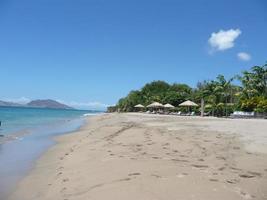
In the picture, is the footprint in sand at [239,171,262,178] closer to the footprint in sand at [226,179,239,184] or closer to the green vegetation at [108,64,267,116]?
the footprint in sand at [226,179,239,184]

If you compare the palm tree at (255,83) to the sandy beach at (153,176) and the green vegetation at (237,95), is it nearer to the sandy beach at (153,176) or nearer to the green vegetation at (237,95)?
the green vegetation at (237,95)

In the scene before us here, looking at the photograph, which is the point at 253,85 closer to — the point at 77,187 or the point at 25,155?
the point at 25,155

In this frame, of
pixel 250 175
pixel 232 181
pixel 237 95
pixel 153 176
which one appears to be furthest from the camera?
pixel 237 95

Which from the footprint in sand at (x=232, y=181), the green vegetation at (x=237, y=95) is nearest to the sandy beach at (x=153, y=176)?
the footprint in sand at (x=232, y=181)

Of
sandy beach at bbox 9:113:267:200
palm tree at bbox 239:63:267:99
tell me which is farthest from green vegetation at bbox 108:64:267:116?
sandy beach at bbox 9:113:267:200

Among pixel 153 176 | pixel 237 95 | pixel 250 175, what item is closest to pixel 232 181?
pixel 250 175

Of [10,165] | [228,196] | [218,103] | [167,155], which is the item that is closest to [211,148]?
[167,155]

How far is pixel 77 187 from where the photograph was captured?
540 centimetres

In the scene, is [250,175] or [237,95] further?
[237,95]

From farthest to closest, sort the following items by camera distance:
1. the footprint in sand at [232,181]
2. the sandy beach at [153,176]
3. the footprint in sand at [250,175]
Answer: the footprint in sand at [250,175]
the footprint in sand at [232,181]
the sandy beach at [153,176]

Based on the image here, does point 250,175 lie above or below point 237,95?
below

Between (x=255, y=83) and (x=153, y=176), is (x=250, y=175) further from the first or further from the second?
(x=255, y=83)

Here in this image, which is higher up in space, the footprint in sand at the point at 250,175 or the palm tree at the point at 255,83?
the palm tree at the point at 255,83

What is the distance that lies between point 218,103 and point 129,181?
45630 millimetres
